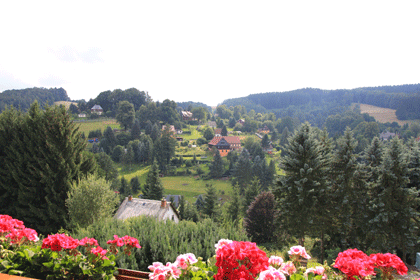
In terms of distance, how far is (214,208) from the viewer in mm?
30625

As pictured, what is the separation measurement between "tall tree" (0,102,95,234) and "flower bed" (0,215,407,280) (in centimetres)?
1273

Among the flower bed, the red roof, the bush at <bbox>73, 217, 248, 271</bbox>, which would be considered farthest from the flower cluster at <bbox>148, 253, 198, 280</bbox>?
the red roof

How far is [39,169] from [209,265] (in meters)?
15.9

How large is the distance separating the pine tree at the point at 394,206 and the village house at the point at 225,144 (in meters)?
63.5

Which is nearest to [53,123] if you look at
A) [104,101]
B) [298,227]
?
[298,227]

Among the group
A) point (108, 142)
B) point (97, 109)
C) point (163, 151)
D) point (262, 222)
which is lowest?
point (262, 222)

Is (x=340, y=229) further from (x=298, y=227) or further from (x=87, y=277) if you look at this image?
(x=87, y=277)

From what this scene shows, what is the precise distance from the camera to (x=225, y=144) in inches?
3209

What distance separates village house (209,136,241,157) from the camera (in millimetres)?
79731

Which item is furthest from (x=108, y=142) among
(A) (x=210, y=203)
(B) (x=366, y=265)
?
(B) (x=366, y=265)

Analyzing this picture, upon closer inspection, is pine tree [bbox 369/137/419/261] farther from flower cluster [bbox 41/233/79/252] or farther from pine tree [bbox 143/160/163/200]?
pine tree [bbox 143/160/163/200]

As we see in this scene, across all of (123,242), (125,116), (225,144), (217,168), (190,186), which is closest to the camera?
(123,242)

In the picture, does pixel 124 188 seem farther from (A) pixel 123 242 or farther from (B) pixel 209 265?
(B) pixel 209 265

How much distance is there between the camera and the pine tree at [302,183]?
15.6m
